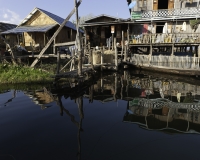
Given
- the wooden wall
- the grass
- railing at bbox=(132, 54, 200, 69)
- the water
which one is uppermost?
the wooden wall

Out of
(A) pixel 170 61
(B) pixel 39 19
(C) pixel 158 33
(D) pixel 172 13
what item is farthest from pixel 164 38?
(B) pixel 39 19

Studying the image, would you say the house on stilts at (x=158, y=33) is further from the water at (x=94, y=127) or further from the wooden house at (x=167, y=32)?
the water at (x=94, y=127)

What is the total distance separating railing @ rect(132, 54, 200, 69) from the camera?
1458 cm

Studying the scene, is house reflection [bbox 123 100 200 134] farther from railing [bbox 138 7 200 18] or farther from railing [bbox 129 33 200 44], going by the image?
railing [bbox 138 7 200 18]

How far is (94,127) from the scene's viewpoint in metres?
6.11

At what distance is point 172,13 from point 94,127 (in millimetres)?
17523

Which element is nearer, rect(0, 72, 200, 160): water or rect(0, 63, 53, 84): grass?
rect(0, 72, 200, 160): water

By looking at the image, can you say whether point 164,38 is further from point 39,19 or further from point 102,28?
point 39,19

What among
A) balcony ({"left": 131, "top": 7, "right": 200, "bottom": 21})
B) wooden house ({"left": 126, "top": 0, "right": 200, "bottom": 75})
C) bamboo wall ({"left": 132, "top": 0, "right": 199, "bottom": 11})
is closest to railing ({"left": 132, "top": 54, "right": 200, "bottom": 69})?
wooden house ({"left": 126, "top": 0, "right": 200, "bottom": 75})

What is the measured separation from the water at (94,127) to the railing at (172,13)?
Result: 11.8 metres

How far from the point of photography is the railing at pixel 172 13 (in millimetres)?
18056

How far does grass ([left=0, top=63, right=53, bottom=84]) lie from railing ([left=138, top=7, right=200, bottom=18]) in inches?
540

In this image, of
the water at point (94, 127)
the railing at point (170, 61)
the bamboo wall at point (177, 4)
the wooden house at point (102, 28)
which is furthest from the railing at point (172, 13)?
the water at point (94, 127)

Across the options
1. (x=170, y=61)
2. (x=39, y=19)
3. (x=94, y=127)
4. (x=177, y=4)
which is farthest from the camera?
(x=39, y=19)
